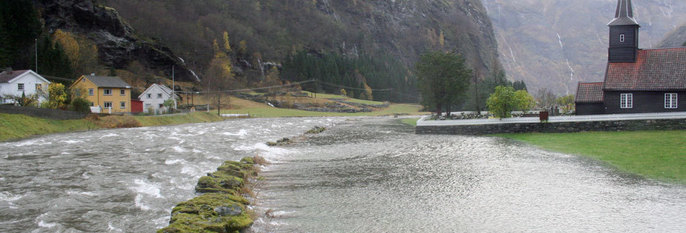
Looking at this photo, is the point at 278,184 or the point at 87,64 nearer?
the point at 278,184

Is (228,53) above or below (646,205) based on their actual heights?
above

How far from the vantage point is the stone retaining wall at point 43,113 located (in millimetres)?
37075

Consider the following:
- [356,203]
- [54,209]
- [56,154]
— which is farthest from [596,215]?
[56,154]

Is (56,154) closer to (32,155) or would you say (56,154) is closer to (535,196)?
(32,155)

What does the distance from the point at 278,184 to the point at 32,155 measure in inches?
540

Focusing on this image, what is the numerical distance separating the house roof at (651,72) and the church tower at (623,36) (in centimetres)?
61

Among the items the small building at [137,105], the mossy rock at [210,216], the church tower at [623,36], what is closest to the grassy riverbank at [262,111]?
the small building at [137,105]

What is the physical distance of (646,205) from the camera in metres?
12.6

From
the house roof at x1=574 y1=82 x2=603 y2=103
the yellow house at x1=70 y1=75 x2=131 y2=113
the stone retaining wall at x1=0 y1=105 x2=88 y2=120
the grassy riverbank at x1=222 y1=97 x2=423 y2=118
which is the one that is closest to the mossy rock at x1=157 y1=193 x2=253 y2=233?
the stone retaining wall at x1=0 y1=105 x2=88 y2=120

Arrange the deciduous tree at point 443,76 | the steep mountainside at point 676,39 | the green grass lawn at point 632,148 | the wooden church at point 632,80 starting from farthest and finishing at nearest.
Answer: the steep mountainside at point 676,39 → the deciduous tree at point 443,76 → the wooden church at point 632,80 → the green grass lawn at point 632,148

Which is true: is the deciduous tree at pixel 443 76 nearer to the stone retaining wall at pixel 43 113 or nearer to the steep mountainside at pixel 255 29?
the steep mountainside at pixel 255 29

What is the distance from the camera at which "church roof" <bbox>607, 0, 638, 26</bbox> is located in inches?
1655

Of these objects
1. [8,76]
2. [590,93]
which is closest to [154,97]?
[8,76]

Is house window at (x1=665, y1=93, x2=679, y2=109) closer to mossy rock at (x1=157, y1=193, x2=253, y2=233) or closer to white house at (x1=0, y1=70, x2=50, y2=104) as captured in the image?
mossy rock at (x1=157, y1=193, x2=253, y2=233)
